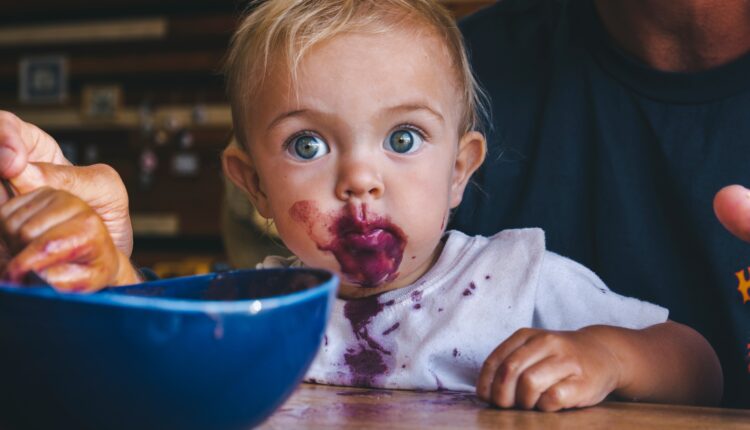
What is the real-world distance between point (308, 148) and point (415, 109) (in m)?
0.15

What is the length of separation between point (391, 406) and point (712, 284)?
2.48 feet

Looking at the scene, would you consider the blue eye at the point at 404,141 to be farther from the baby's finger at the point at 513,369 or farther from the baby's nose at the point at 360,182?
the baby's finger at the point at 513,369

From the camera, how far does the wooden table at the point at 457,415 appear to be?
0.70m

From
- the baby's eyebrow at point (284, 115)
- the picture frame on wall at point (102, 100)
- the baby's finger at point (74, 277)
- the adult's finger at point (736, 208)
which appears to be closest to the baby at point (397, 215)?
the baby's eyebrow at point (284, 115)

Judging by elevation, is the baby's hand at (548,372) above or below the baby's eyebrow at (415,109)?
below

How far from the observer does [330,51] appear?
3.54 ft

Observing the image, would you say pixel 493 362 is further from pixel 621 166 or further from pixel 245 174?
pixel 621 166

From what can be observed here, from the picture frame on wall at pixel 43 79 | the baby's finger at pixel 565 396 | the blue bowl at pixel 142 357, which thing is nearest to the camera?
the blue bowl at pixel 142 357

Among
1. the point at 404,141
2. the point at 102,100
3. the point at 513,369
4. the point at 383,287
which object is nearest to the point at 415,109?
the point at 404,141

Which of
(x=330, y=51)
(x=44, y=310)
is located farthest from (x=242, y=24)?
(x=44, y=310)

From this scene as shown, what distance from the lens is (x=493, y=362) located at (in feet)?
2.94

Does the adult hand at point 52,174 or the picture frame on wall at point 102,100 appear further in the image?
the picture frame on wall at point 102,100

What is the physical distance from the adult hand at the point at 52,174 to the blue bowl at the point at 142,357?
0.26 metres

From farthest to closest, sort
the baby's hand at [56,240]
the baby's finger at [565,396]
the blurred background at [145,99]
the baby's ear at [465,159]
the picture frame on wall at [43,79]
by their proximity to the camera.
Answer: the picture frame on wall at [43,79], the blurred background at [145,99], the baby's ear at [465,159], the baby's finger at [565,396], the baby's hand at [56,240]
